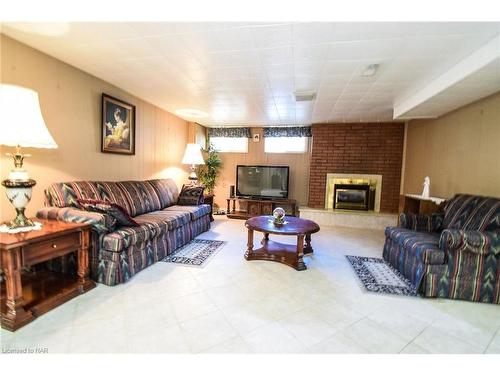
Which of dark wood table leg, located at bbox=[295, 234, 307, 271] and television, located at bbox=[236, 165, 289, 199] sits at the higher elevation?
television, located at bbox=[236, 165, 289, 199]

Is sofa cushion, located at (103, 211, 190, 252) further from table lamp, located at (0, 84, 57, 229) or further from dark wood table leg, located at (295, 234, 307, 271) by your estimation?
dark wood table leg, located at (295, 234, 307, 271)

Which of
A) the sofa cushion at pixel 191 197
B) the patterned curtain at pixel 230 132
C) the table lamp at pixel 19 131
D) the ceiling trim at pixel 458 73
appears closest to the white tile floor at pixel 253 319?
the table lamp at pixel 19 131

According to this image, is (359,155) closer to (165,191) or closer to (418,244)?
(418,244)

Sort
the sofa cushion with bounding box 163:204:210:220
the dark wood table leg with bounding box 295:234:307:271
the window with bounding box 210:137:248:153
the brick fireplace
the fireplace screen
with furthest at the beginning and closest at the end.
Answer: the window with bounding box 210:137:248:153, the fireplace screen, the brick fireplace, the sofa cushion with bounding box 163:204:210:220, the dark wood table leg with bounding box 295:234:307:271

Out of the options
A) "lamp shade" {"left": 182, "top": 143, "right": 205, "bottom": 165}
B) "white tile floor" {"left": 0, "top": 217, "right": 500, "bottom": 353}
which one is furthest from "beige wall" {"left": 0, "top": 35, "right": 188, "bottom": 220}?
"white tile floor" {"left": 0, "top": 217, "right": 500, "bottom": 353}

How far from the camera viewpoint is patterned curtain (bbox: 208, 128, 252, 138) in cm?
575

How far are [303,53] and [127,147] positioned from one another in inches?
109

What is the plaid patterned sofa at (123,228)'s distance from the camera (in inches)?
86.2

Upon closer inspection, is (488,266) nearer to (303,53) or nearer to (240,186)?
(303,53)

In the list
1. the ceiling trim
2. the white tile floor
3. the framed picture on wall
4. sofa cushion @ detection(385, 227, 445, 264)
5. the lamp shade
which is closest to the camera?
the white tile floor

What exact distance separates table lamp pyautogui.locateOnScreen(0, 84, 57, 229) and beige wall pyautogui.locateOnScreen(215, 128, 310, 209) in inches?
167

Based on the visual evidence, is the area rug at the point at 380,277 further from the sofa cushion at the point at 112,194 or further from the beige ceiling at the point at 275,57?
the sofa cushion at the point at 112,194

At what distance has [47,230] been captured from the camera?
1.81 metres
